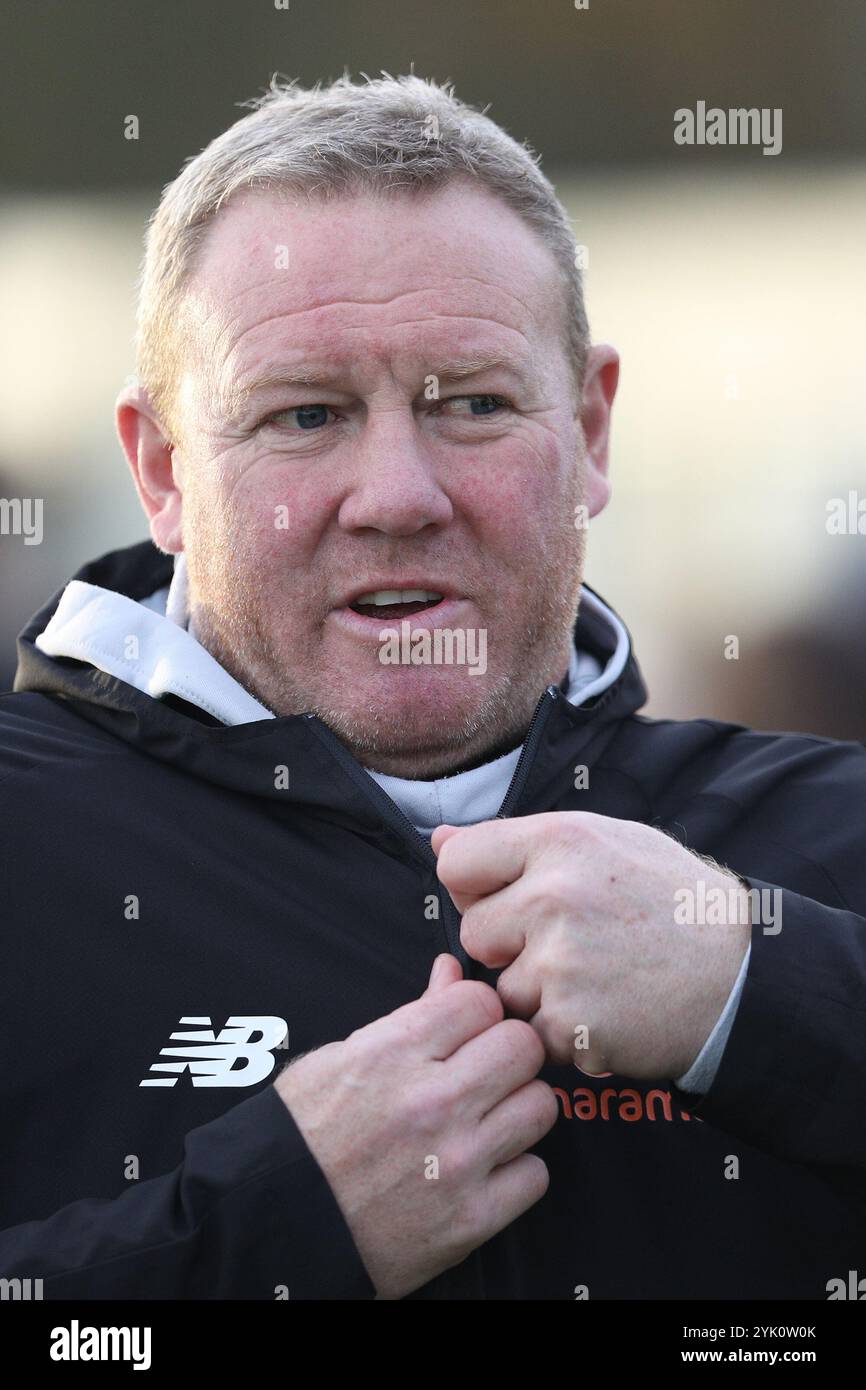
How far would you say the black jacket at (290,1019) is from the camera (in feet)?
3.81

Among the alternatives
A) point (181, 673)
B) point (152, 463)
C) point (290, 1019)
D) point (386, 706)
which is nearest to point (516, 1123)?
point (290, 1019)

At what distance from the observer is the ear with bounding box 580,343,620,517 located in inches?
71.3

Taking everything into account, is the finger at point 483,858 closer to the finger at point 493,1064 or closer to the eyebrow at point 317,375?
the finger at point 493,1064

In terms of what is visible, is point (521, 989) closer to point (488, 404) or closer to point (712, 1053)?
point (712, 1053)

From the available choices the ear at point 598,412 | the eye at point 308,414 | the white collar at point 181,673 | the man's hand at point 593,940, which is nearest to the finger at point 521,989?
the man's hand at point 593,940

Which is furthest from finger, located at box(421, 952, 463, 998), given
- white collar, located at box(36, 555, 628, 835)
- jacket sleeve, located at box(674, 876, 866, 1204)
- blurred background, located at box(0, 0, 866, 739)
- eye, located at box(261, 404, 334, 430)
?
blurred background, located at box(0, 0, 866, 739)

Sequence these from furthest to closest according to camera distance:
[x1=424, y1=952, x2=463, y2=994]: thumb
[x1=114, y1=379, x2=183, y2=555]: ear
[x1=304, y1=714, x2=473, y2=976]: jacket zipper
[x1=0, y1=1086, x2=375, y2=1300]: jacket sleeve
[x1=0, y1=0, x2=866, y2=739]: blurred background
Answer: [x1=0, y1=0, x2=866, y2=739]: blurred background
[x1=114, y1=379, x2=183, y2=555]: ear
[x1=304, y1=714, x2=473, y2=976]: jacket zipper
[x1=424, y1=952, x2=463, y2=994]: thumb
[x1=0, y1=1086, x2=375, y2=1300]: jacket sleeve

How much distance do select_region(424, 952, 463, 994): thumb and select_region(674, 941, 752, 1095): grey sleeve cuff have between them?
7.8 inches

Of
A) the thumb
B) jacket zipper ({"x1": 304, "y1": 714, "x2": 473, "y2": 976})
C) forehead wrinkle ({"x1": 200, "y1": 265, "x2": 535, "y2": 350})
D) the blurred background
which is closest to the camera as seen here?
the thumb

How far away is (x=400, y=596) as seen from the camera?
156 centimetres

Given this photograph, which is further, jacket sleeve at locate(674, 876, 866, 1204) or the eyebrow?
the eyebrow

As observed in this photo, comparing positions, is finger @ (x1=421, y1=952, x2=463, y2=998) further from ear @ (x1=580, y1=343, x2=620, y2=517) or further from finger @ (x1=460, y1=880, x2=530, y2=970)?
ear @ (x1=580, y1=343, x2=620, y2=517)

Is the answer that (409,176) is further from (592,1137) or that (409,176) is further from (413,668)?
(592,1137)

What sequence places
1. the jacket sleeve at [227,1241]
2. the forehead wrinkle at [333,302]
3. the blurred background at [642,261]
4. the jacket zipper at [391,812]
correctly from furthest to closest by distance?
1. the blurred background at [642,261]
2. the forehead wrinkle at [333,302]
3. the jacket zipper at [391,812]
4. the jacket sleeve at [227,1241]
